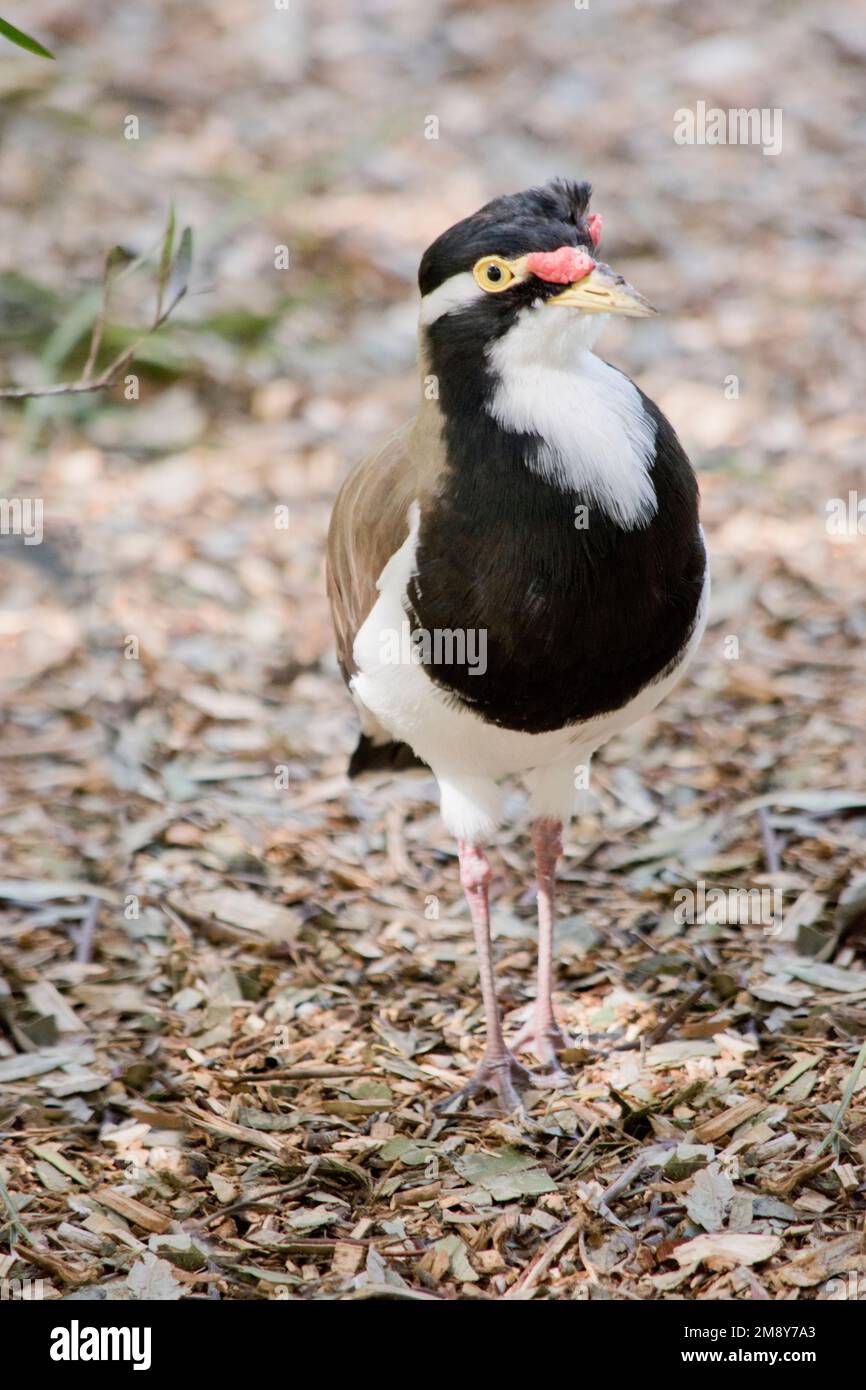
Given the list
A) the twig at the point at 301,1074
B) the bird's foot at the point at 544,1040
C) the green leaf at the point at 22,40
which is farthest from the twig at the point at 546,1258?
the green leaf at the point at 22,40

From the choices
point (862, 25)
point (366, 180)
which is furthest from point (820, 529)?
point (862, 25)

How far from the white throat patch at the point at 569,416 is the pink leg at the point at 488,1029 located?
3.99 feet

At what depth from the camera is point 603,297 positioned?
3.61 meters

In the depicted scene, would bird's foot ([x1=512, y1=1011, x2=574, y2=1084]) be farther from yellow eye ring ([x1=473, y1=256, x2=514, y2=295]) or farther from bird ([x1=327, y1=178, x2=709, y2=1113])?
yellow eye ring ([x1=473, y1=256, x2=514, y2=295])

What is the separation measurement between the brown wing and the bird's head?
228mm

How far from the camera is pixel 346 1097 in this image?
4305 millimetres

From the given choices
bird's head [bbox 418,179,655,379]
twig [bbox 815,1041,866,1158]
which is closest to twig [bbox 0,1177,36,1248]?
twig [bbox 815,1041,866,1158]

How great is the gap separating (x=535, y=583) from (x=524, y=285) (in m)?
0.67

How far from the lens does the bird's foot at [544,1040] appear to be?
14.7 feet

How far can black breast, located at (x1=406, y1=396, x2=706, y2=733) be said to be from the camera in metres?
3.74

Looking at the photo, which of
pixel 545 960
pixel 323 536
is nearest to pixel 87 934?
pixel 545 960

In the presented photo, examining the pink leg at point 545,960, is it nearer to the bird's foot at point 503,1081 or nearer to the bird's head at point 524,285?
the bird's foot at point 503,1081

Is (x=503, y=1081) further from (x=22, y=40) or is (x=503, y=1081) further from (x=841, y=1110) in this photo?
(x=22, y=40)

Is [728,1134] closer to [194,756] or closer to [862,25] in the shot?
[194,756]
